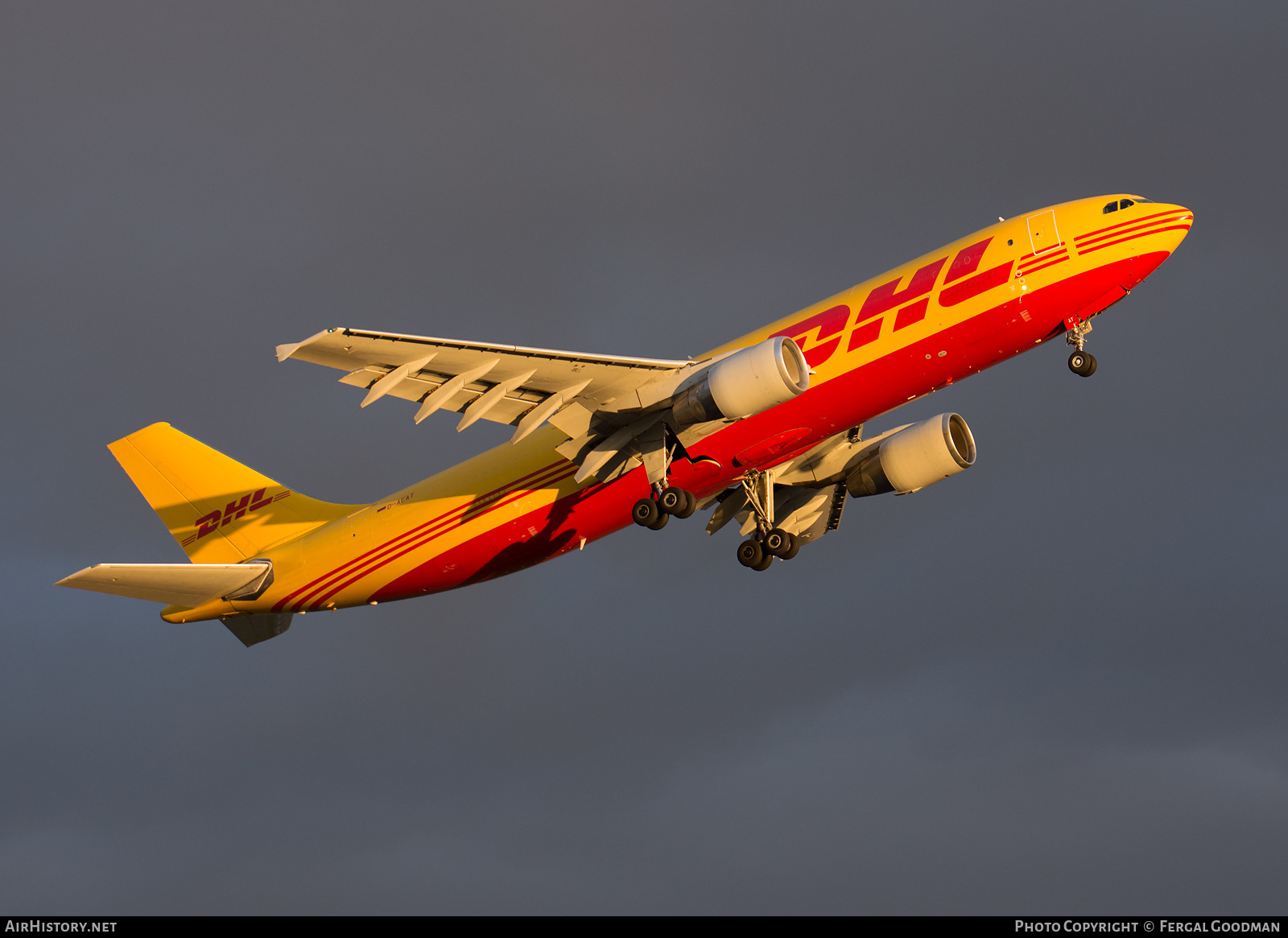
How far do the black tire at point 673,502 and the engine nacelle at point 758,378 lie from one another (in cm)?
278

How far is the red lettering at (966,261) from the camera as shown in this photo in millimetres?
32469

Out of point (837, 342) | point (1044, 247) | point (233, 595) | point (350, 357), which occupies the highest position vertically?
point (1044, 247)

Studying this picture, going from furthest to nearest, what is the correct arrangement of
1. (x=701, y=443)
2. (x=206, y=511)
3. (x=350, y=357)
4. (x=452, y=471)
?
(x=206, y=511)
(x=452, y=471)
(x=701, y=443)
(x=350, y=357)

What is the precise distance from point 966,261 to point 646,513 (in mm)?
10659

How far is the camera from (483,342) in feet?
103

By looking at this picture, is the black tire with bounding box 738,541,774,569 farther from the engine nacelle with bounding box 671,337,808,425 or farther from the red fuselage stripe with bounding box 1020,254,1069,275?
the red fuselage stripe with bounding box 1020,254,1069,275

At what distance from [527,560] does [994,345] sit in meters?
14.3

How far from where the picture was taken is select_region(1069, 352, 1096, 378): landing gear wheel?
33.2 metres

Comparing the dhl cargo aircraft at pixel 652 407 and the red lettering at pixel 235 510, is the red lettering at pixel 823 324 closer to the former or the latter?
the dhl cargo aircraft at pixel 652 407

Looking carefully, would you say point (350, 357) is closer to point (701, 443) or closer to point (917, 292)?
point (701, 443)

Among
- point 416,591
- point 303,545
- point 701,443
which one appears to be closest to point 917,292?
point 701,443

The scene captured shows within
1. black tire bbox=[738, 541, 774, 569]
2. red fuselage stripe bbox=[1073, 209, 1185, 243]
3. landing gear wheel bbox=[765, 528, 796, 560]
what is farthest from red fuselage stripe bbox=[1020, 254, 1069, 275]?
black tire bbox=[738, 541, 774, 569]

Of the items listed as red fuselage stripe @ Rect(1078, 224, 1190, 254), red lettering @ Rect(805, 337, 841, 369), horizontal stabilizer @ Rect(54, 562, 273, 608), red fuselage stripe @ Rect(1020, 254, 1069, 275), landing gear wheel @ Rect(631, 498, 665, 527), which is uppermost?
red fuselage stripe @ Rect(1078, 224, 1190, 254)

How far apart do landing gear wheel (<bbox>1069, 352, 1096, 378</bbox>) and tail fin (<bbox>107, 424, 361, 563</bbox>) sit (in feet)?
73.3
